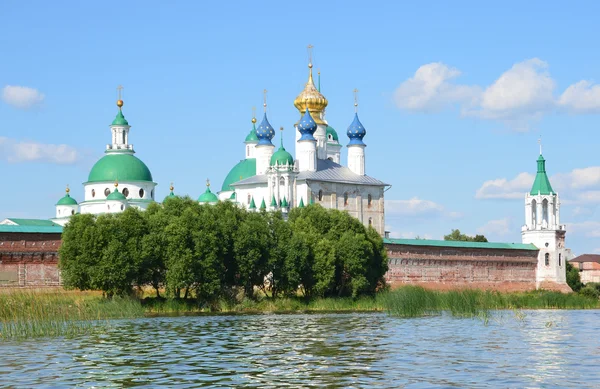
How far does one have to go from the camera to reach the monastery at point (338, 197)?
63156 millimetres

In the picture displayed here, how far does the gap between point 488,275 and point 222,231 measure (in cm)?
3303

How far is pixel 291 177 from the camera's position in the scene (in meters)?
63.5

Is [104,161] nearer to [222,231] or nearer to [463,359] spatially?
[222,231]

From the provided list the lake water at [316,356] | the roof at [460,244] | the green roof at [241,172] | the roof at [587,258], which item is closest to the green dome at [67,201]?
the green roof at [241,172]

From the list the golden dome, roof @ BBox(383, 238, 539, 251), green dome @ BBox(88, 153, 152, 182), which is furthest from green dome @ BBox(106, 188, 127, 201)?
roof @ BBox(383, 238, 539, 251)

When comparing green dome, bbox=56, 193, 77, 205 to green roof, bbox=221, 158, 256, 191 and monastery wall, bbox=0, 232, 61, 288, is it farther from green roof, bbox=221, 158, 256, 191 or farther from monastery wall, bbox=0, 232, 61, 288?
monastery wall, bbox=0, 232, 61, 288

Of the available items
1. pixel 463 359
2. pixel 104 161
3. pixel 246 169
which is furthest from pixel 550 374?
pixel 246 169

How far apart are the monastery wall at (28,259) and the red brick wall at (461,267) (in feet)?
68.3

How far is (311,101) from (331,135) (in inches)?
→ 164

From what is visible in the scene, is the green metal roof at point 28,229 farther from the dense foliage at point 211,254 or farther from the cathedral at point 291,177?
the cathedral at point 291,177

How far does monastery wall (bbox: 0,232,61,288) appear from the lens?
148 ft

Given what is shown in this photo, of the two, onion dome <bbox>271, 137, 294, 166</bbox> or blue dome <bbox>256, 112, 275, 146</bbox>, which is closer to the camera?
onion dome <bbox>271, 137, 294, 166</bbox>

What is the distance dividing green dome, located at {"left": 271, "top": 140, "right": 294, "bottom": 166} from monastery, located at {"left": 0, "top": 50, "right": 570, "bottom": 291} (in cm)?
6

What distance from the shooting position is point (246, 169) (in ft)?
249
